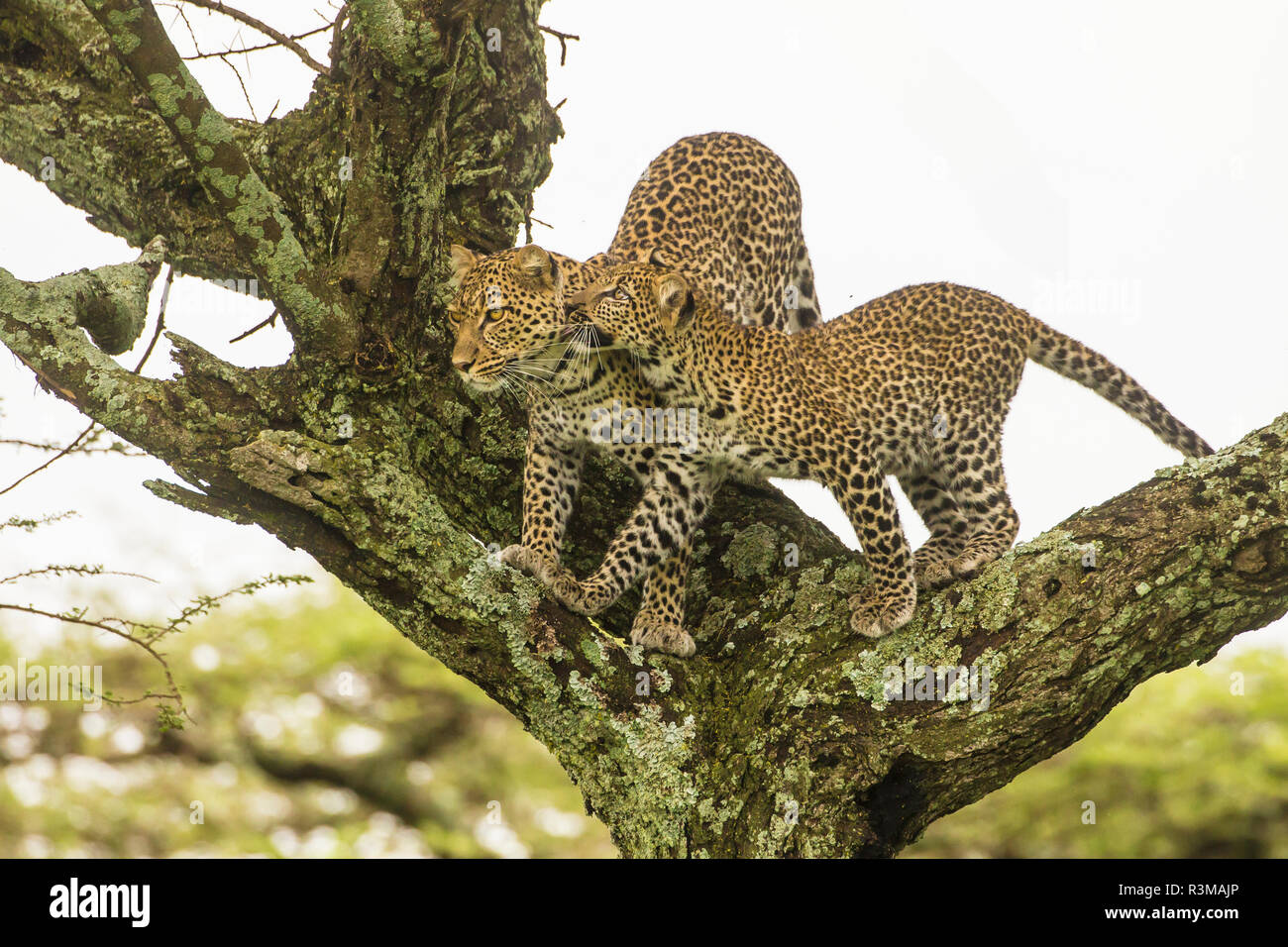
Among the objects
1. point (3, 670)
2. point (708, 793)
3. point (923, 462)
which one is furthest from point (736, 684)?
point (3, 670)

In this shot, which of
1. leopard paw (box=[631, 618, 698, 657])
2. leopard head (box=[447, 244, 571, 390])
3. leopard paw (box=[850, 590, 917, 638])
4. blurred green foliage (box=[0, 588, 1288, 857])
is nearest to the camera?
leopard paw (box=[850, 590, 917, 638])

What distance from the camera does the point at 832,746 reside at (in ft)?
18.7

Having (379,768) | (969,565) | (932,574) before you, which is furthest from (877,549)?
(379,768)

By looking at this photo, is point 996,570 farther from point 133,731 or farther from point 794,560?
point 133,731

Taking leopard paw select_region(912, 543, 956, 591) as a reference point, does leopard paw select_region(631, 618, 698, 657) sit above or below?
below

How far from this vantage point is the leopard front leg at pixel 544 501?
6.65m

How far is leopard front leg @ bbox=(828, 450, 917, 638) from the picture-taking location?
6.10 metres

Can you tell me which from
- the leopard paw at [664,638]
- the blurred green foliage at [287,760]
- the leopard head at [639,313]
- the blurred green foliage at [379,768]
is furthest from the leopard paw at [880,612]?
the blurred green foliage at [287,760]

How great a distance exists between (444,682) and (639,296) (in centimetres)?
1228

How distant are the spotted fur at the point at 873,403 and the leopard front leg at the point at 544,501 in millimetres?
344

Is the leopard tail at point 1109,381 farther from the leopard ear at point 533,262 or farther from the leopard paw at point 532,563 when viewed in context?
the leopard paw at point 532,563

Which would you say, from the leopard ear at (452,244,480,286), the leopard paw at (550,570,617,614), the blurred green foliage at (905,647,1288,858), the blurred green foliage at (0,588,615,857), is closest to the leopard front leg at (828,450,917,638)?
the leopard paw at (550,570,617,614)

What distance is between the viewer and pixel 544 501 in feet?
22.4

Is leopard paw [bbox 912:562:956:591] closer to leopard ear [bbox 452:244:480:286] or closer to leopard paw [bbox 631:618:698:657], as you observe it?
leopard paw [bbox 631:618:698:657]
